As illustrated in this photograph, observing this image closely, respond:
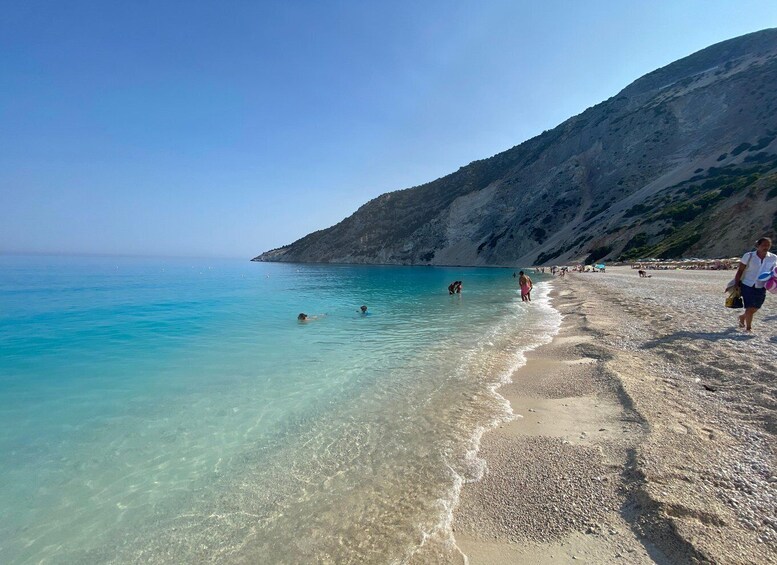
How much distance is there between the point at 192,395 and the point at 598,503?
27.0 feet

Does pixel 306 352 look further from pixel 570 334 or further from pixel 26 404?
pixel 570 334

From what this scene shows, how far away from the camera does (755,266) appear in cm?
908

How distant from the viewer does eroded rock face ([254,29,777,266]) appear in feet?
171

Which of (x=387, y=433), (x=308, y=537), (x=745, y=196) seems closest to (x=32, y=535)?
(x=308, y=537)

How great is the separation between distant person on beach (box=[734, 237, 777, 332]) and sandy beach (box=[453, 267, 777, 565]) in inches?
29.8

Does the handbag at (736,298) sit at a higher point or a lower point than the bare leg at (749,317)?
higher

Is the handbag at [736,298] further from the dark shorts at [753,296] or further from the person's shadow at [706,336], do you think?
the person's shadow at [706,336]

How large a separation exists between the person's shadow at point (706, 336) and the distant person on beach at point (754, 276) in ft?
1.34

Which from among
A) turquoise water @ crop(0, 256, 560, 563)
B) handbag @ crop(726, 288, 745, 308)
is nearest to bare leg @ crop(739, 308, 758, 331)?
handbag @ crop(726, 288, 745, 308)

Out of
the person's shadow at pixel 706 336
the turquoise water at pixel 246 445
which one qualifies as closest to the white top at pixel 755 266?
the person's shadow at pixel 706 336

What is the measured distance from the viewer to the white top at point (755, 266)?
8.89 metres

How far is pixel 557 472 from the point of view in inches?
178

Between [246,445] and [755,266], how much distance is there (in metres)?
11.5

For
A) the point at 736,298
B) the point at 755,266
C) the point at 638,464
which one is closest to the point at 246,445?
the point at 638,464
